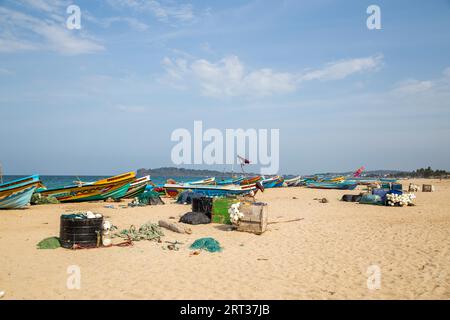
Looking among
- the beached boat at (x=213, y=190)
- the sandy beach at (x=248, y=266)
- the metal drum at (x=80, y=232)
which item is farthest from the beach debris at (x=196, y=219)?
the beached boat at (x=213, y=190)

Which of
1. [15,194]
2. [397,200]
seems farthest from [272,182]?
[15,194]

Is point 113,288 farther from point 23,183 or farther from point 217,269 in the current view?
point 23,183

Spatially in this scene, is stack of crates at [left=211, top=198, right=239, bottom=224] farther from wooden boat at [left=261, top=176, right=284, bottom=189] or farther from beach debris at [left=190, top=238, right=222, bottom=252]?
wooden boat at [left=261, top=176, right=284, bottom=189]

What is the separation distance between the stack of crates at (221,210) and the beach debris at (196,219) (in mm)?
302

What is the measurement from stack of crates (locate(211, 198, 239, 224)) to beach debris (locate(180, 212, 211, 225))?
0.99ft

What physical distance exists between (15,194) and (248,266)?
14.8 metres

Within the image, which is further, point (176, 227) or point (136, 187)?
point (136, 187)

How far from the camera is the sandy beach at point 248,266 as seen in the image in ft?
19.0

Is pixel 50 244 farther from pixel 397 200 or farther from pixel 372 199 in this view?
pixel 372 199

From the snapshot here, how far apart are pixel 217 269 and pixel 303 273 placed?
176cm

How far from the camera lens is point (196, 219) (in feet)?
42.4
